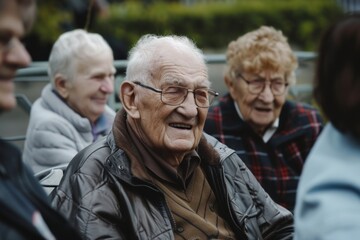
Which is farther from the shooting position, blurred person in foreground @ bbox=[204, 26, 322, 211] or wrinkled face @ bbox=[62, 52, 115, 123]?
wrinkled face @ bbox=[62, 52, 115, 123]

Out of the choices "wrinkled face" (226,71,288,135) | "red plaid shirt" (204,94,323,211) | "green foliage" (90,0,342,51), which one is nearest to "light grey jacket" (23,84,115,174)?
"red plaid shirt" (204,94,323,211)

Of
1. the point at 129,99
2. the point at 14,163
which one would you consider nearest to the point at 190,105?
the point at 129,99

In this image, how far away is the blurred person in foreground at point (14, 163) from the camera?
8.73 feet

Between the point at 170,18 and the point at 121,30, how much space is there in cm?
129

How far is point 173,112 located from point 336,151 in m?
1.49

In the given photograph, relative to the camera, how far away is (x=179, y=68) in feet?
13.6

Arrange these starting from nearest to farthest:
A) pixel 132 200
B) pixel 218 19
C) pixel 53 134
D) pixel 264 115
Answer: pixel 132 200 → pixel 53 134 → pixel 264 115 → pixel 218 19

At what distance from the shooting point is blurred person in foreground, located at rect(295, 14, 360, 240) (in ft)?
8.52

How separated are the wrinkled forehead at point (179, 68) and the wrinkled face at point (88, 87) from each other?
1.70 meters

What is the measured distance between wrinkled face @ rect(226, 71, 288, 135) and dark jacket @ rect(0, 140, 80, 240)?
9.05 ft

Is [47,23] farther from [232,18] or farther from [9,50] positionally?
[9,50]

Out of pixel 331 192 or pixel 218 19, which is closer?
pixel 331 192

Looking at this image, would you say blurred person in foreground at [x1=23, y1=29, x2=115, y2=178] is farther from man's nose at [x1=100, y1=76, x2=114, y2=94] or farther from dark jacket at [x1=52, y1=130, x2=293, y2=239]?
dark jacket at [x1=52, y1=130, x2=293, y2=239]

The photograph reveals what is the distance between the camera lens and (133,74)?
421 centimetres
